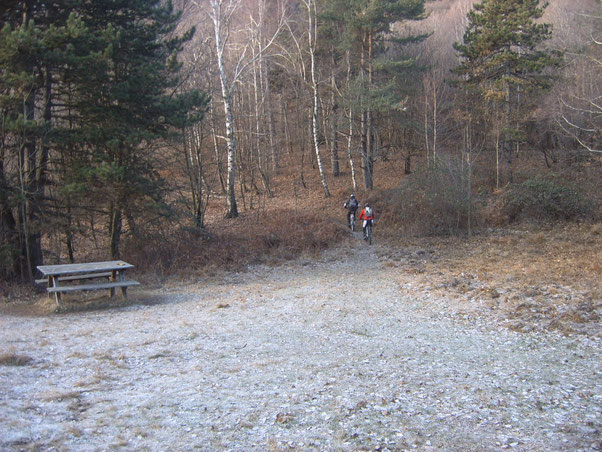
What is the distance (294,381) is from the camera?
6582 mm

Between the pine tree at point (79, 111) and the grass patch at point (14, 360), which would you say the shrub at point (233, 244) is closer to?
the pine tree at point (79, 111)

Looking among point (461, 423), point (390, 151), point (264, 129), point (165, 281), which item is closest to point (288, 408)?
point (461, 423)

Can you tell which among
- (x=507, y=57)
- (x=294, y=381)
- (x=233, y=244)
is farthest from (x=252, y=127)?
(x=294, y=381)

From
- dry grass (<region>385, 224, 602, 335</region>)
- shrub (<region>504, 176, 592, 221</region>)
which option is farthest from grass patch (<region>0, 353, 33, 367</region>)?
shrub (<region>504, 176, 592, 221</region>)

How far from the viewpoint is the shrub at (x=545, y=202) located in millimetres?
21875

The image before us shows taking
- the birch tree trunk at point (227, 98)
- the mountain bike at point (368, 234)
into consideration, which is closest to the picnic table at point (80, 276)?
the mountain bike at point (368, 234)

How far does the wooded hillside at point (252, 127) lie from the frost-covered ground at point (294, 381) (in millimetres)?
5137

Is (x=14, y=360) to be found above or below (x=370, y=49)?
→ below

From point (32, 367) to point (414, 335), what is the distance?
6057mm

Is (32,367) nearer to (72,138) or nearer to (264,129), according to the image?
(72,138)

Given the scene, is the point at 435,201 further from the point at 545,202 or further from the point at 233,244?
the point at 233,244

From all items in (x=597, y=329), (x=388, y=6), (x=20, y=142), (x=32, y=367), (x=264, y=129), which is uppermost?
(x=388, y=6)

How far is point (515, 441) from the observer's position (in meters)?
4.90

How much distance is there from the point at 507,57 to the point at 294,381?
25.3 meters
